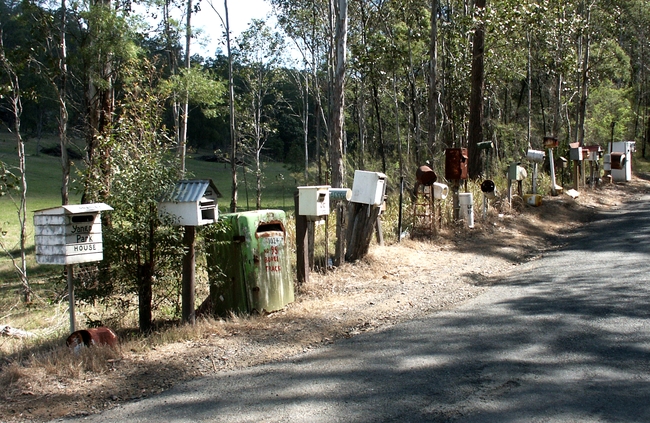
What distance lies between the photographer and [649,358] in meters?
5.38

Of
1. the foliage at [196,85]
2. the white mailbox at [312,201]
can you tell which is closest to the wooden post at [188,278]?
the white mailbox at [312,201]

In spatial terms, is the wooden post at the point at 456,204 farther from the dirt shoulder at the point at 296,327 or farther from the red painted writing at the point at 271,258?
the red painted writing at the point at 271,258

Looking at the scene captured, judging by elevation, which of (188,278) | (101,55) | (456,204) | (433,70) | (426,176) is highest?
(433,70)

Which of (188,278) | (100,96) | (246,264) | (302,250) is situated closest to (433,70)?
(100,96)

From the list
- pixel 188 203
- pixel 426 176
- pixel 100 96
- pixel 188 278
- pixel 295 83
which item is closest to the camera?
pixel 188 203

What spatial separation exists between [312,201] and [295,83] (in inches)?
1494

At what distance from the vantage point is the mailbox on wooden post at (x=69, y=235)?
5980 millimetres

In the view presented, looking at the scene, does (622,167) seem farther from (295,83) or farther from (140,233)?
(140,233)

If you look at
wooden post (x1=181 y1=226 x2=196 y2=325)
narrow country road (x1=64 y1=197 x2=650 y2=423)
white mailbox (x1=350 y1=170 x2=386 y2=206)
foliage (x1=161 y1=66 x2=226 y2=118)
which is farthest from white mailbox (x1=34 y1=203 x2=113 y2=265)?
foliage (x1=161 y1=66 x2=226 y2=118)

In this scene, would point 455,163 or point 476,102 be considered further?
point 476,102

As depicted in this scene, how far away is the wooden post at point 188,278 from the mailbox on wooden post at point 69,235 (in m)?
1.00

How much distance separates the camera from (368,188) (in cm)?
1026

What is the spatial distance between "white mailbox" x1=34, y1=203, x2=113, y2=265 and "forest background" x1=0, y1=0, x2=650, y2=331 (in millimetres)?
653

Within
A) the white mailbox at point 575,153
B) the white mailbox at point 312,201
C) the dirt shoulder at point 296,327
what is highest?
the white mailbox at point 575,153
